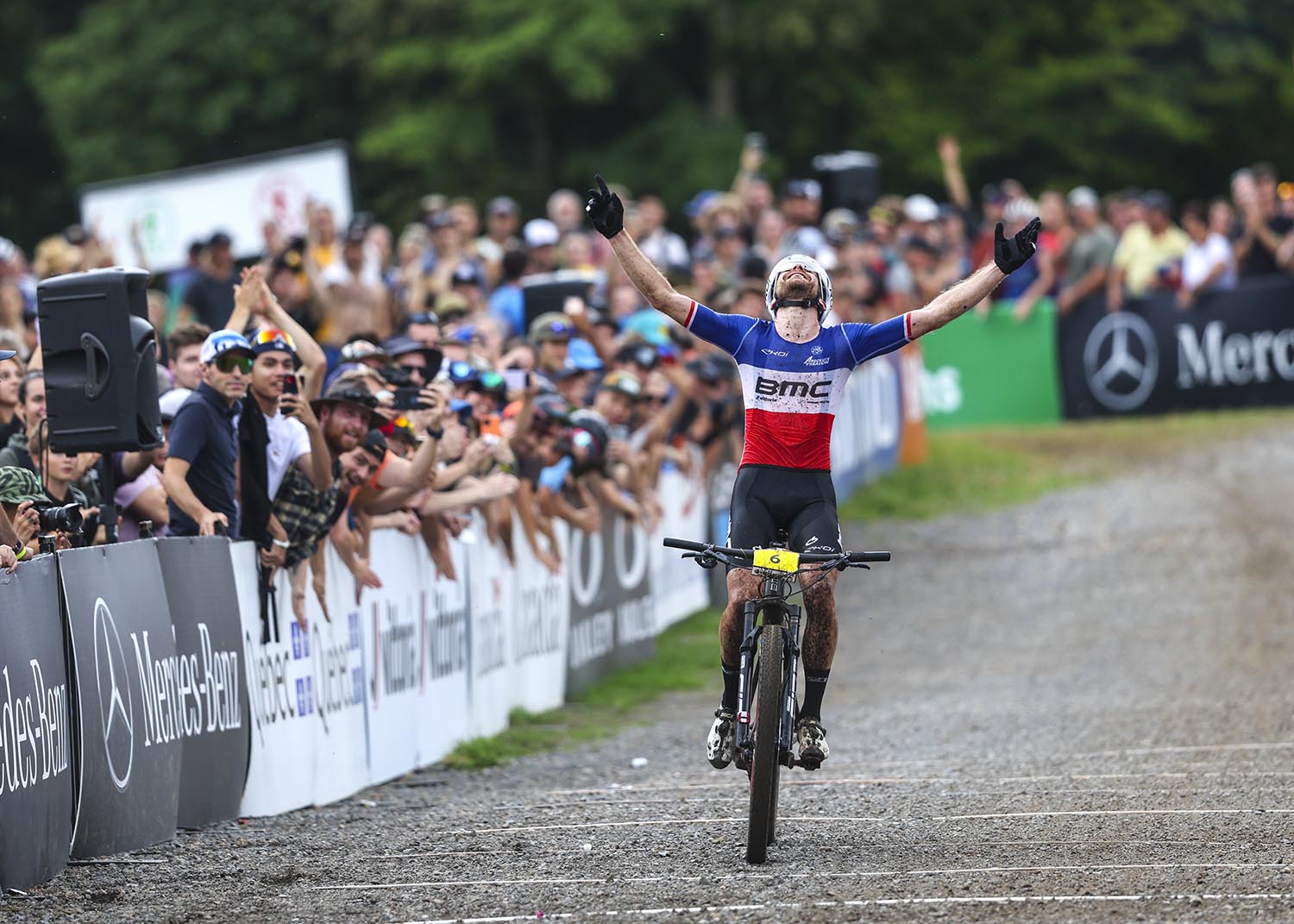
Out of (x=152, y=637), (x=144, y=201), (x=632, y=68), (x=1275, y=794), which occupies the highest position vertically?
(x=632, y=68)

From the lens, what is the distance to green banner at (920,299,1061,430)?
3038 cm

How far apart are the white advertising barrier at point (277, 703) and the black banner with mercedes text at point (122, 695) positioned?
0.81 m

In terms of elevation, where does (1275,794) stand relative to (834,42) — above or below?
below

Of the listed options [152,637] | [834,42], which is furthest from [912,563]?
[834,42]

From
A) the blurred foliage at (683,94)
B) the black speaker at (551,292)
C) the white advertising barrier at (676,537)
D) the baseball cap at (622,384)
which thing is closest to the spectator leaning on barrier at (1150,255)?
the white advertising barrier at (676,537)

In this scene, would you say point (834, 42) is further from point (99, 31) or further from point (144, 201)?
point (144, 201)

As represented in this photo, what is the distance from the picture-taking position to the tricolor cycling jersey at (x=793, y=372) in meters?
10.4

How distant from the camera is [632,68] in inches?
1730

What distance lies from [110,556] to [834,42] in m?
34.9

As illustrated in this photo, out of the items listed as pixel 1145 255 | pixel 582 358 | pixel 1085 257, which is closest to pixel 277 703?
pixel 582 358

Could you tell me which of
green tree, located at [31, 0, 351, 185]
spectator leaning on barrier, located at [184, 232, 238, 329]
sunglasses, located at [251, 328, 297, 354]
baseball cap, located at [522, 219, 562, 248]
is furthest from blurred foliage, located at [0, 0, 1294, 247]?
sunglasses, located at [251, 328, 297, 354]

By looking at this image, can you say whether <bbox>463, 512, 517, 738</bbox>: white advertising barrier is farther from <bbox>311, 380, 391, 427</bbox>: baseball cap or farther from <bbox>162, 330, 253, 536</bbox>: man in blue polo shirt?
<bbox>162, 330, 253, 536</bbox>: man in blue polo shirt

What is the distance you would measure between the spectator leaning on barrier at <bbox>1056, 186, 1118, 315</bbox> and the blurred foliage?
12.9 metres

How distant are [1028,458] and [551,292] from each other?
35.8 feet
